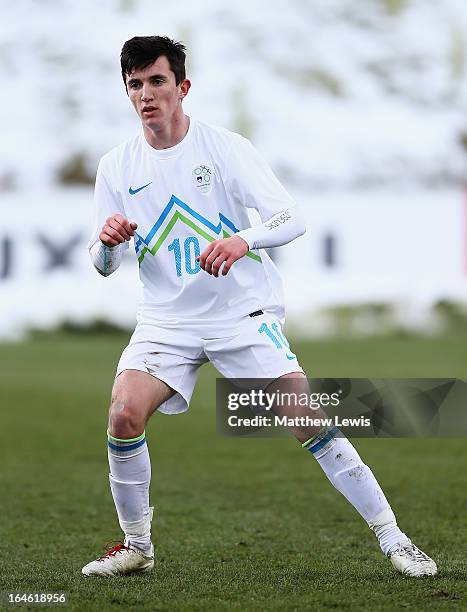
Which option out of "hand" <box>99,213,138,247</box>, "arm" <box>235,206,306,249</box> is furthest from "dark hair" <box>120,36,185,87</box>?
"arm" <box>235,206,306,249</box>

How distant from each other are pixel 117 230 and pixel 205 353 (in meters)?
0.71

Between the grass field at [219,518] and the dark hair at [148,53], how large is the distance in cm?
223

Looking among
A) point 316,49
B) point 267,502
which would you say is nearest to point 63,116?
point 316,49

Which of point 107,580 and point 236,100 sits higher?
point 236,100

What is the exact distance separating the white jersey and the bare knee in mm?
458

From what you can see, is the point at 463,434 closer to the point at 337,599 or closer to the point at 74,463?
the point at 74,463

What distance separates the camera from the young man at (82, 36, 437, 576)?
5.36m

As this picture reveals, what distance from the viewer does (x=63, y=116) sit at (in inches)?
1491

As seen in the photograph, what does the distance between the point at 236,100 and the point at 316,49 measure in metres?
5.15

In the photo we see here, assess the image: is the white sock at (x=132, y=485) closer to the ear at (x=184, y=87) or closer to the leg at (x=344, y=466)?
the leg at (x=344, y=466)

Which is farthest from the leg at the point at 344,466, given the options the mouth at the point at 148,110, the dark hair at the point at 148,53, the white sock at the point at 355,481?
the dark hair at the point at 148,53

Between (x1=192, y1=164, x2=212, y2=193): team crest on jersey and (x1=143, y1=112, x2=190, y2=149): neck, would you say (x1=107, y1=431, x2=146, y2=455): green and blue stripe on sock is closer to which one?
(x1=192, y1=164, x2=212, y2=193): team crest on jersey

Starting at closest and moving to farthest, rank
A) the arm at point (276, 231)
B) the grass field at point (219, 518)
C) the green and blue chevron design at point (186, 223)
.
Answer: the grass field at point (219, 518) → the arm at point (276, 231) → the green and blue chevron design at point (186, 223)

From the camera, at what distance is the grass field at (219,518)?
498 centimetres
